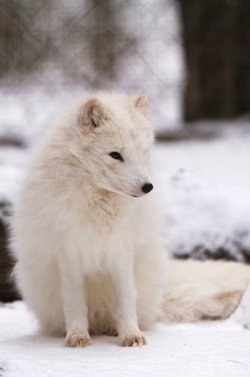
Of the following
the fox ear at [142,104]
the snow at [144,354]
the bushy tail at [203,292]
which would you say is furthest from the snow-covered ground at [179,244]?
the fox ear at [142,104]

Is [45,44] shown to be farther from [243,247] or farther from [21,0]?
[243,247]

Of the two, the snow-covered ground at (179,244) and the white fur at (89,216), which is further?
the white fur at (89,216)

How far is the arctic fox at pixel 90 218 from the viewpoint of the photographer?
340cm

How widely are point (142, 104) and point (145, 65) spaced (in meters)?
5.49

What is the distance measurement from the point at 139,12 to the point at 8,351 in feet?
21.8

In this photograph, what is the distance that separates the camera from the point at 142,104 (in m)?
3.69

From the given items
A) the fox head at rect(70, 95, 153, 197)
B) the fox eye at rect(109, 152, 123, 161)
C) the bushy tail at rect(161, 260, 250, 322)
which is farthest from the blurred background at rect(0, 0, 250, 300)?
the fox eye at rect(109, 152, 123, 161)

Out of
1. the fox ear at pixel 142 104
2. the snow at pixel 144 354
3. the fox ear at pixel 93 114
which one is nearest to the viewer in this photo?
the snow at pixel 144 354

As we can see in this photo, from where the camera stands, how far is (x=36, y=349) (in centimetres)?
328

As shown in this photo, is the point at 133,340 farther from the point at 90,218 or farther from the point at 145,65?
the point at 145,65

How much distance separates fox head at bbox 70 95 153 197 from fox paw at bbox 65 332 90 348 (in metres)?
0.70

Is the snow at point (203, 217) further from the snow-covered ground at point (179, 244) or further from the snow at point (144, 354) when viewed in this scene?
the snow at point (144, 354)

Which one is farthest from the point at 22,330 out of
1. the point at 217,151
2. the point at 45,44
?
the point at 45,44

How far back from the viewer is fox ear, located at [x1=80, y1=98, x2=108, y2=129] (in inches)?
136
